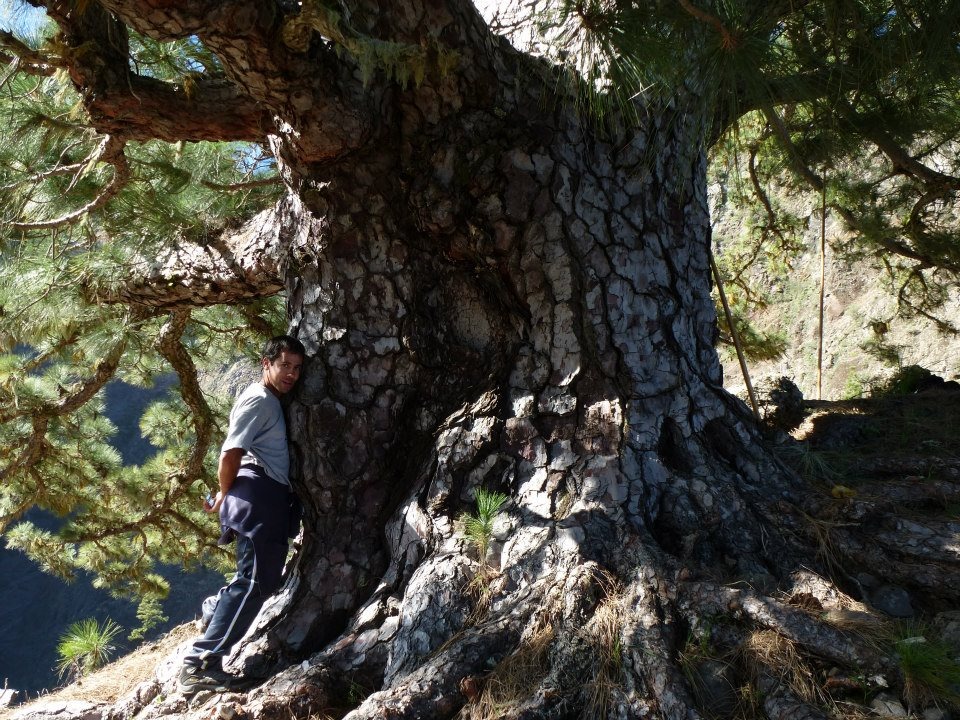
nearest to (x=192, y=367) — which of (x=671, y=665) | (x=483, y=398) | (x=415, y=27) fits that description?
(x=483, y=398)

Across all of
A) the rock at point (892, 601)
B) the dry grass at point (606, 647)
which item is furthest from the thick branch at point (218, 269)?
the rock at point (892, 601)

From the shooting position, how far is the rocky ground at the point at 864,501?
5.90 feet

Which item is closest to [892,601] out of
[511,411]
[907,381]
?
[511,411]

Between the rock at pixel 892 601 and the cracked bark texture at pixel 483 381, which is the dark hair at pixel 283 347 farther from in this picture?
the rock at pixel 892 601

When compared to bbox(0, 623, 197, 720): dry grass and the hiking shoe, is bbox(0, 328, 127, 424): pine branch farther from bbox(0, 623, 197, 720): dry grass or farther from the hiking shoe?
the hiking shoe

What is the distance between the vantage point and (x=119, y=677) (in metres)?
3.05

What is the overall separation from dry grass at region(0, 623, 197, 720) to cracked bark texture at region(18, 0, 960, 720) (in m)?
0.47

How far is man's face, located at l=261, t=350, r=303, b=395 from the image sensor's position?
2600 millimetres

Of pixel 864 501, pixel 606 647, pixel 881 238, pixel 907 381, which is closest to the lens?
pixel 606 647

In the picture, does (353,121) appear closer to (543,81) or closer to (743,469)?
(543,81)

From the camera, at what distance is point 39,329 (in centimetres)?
340

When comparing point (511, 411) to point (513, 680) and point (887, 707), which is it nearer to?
point (513, 680)

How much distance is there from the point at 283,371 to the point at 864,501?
6.53ft

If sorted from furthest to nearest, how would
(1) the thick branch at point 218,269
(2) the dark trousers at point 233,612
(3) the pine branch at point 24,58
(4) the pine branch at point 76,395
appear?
(4) the pine branch at point 76,395, (1) the thick branch at point 218,269, (2) the dark trousers at point 233,612, (3) the pine branch at point 24,58
